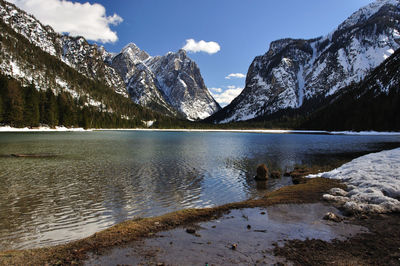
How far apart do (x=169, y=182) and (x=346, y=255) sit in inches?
705

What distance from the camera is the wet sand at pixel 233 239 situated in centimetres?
766

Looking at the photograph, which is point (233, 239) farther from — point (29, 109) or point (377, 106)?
point (377, 106)

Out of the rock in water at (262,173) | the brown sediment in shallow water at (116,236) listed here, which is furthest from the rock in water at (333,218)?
the rock in water at (262,173)

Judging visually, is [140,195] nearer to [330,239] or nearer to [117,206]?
[117,206]

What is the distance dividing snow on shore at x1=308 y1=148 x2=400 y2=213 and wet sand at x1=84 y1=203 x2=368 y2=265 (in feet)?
6.43

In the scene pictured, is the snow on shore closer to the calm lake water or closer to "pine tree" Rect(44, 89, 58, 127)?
the calm lake water

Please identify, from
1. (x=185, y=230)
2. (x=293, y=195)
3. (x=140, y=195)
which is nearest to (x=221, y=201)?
(x=293, y=195)

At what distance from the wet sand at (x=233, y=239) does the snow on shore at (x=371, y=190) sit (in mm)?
1960

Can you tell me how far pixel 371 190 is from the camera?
1512cm

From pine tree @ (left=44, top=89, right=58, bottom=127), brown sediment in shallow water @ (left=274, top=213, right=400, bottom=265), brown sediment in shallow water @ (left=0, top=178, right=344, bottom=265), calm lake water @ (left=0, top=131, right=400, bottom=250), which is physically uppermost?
pine tree @ (left=44, top=89, right=58, bottom=127)

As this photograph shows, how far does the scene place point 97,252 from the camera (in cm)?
828

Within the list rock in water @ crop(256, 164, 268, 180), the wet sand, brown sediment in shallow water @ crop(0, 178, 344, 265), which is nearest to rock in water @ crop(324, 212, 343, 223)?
the wet sand

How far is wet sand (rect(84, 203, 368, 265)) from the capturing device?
7.66 m

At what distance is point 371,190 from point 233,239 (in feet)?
37.0
